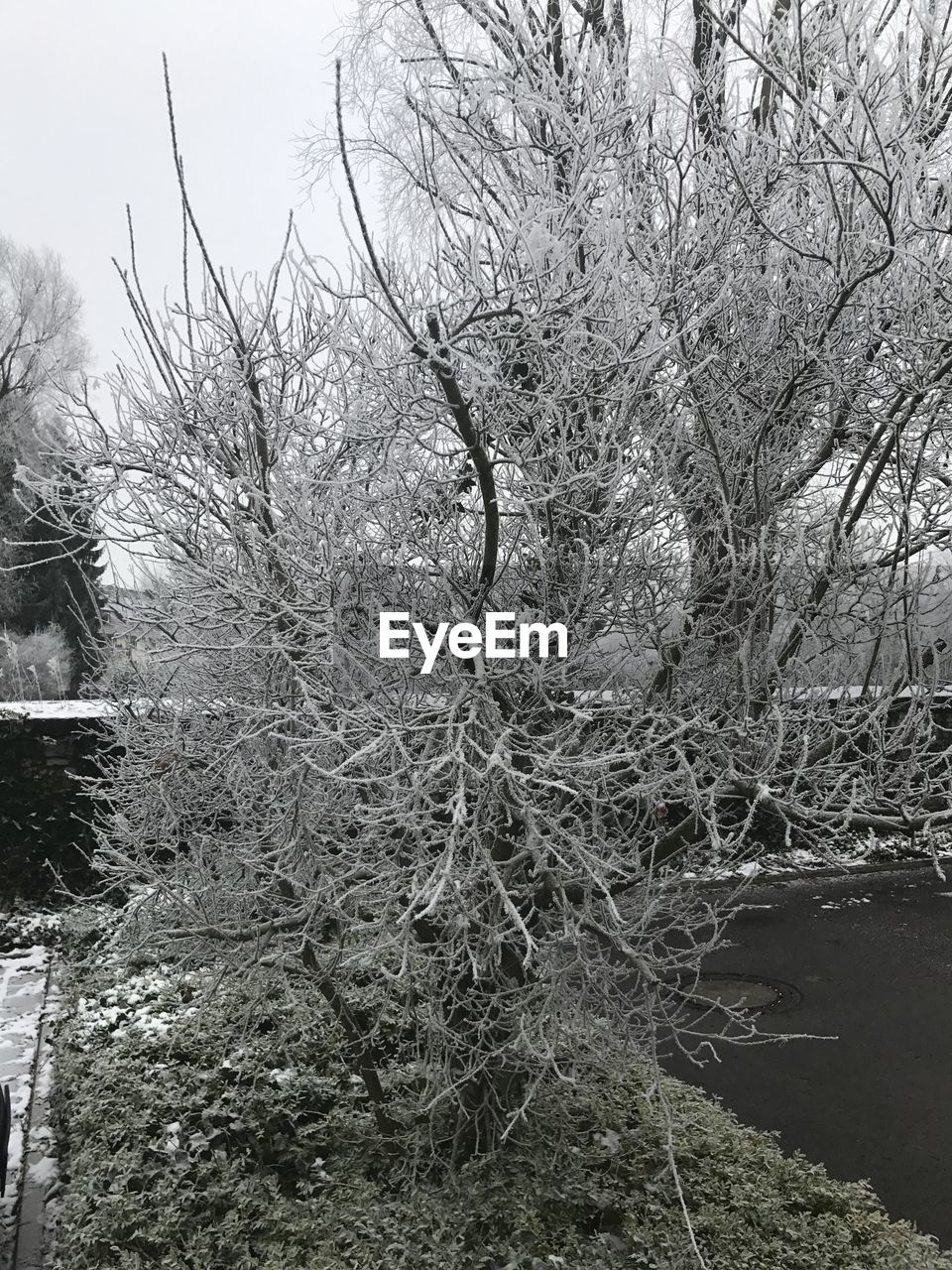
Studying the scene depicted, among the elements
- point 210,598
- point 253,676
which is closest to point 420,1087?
point 253,676

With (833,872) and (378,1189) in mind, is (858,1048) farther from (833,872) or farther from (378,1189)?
(833,872)

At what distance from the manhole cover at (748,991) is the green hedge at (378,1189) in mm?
1791

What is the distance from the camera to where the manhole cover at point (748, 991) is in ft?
24.8

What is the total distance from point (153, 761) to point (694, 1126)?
317 cm

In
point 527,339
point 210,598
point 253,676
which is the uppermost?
point 527,339

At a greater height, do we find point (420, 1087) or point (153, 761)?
point (153, 761)

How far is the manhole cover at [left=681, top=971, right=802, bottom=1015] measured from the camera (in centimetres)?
757

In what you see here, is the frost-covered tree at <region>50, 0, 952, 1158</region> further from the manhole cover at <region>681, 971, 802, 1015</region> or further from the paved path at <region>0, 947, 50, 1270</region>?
the manhole cover at <region>681, 971, 802, 1015</region>

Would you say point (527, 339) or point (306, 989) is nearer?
point (527, 339)

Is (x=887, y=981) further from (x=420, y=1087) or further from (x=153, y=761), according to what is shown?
(x=153, y=761)

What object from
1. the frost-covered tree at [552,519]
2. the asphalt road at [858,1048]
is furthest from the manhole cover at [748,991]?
the frost-covered tree at [552,519]

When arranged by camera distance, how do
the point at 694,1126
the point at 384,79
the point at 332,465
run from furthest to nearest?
the point at 384,79 < the point at 694,1126 < the point at 332,465

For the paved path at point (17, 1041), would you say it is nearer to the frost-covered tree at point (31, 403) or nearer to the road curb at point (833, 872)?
the road curb at point (833, 872)

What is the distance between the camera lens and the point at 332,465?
4.51 meters
